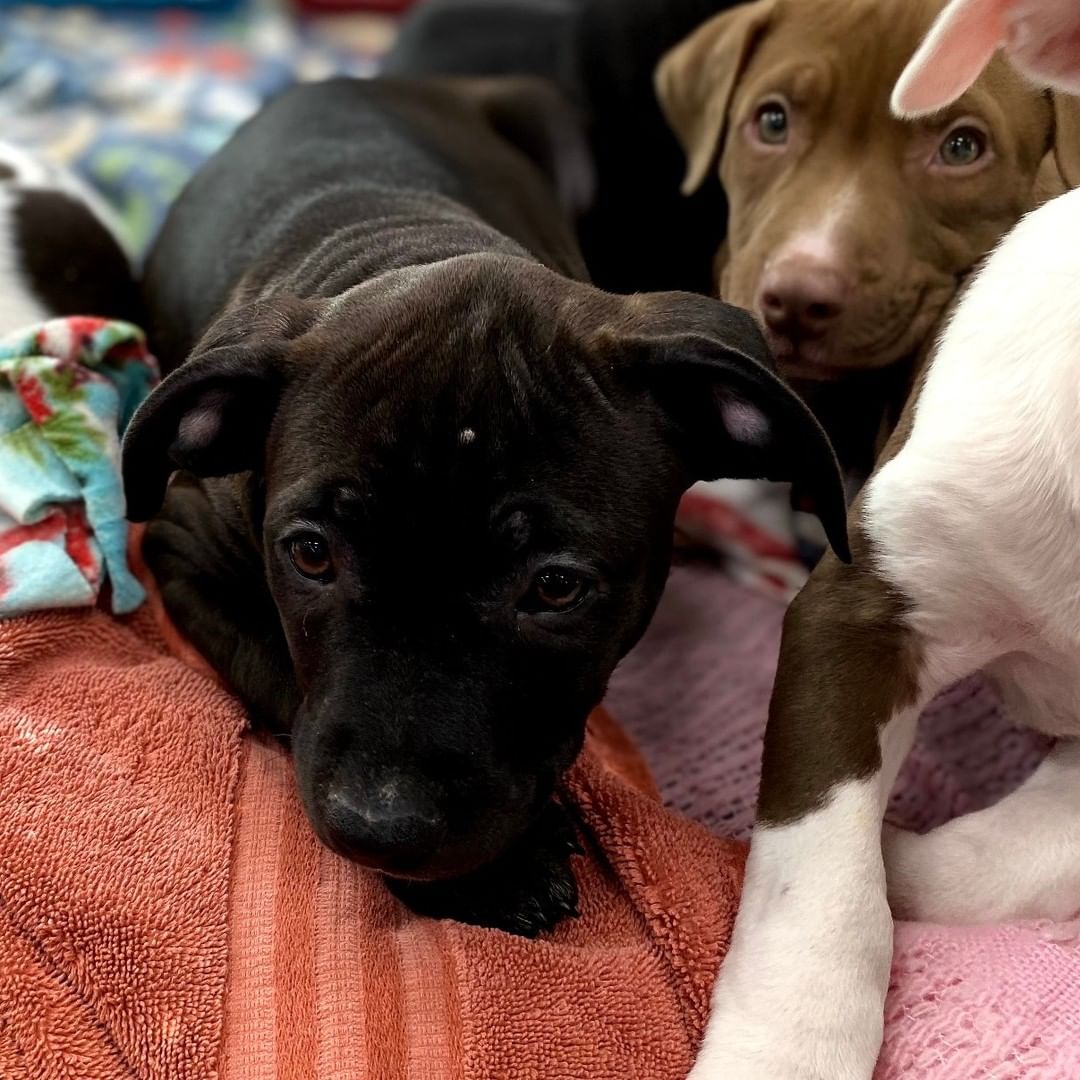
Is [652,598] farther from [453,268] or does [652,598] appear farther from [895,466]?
[453,268]

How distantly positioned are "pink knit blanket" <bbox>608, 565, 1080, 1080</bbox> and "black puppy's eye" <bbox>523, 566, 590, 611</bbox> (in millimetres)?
648

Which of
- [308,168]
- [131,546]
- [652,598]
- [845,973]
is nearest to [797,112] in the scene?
[308,168]

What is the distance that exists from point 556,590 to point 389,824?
0.37m

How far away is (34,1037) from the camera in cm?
160

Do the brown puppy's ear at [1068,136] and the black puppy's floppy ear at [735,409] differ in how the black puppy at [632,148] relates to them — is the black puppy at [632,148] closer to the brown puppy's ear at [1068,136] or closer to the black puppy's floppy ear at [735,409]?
the brown puppy's ear at [1068,136]

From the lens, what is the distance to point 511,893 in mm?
1896

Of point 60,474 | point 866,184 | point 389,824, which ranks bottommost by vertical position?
point 60,474

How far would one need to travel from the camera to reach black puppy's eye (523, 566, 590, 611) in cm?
178

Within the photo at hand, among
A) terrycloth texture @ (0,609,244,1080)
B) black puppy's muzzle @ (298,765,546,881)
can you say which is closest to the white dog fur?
black puppy's muzzle @ (298,765,546,881)

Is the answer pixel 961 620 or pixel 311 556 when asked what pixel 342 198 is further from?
pixel 961 620

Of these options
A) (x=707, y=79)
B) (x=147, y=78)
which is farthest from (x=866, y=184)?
(x=147, y=78)

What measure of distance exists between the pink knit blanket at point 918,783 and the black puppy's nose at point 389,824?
0.65 m

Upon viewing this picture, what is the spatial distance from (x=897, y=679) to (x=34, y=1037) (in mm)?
1202

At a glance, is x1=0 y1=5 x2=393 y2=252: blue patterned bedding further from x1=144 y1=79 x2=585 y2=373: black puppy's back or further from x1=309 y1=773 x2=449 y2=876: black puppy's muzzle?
x1=309 y1=773 x2=449 y2=876: black puppy's muzzle
